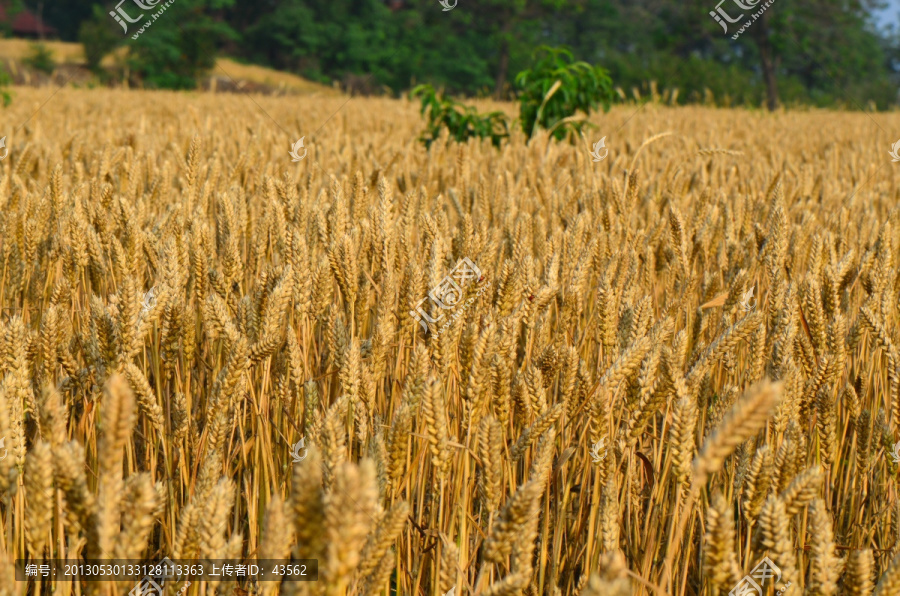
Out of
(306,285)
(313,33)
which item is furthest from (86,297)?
(313,33)

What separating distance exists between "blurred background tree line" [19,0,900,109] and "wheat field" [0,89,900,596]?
19271 mm

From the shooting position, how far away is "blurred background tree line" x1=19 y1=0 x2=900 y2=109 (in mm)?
22359

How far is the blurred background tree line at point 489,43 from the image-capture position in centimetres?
2236

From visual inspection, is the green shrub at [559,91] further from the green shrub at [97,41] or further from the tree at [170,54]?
the green shrub at [97,41]

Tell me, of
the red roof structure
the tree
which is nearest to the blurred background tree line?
the tree

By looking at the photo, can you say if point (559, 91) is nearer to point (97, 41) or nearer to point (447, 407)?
point (447, 407)

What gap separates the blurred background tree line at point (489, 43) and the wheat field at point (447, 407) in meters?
19.3

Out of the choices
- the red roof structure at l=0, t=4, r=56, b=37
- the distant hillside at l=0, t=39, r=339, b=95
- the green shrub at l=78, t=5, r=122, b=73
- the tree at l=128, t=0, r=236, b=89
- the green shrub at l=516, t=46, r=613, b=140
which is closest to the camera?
the green shrub at l=516, t=46, r=613, b=140

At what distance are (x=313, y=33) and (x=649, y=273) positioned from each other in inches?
1365

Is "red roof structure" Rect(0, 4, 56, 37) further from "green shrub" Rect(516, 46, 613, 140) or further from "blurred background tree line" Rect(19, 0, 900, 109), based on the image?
"green shrub" Rect(516, 46, 613, 140)

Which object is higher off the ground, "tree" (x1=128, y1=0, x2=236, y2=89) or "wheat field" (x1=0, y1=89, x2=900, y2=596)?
"tree" (x1=128, y1=0, x2=236, y2=89)

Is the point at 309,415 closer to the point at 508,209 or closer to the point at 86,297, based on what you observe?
the point at 86,297

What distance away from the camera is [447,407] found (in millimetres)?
1247

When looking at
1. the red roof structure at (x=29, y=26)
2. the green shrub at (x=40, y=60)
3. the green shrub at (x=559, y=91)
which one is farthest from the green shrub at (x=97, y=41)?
the green shrub at (x=559, y=91)
